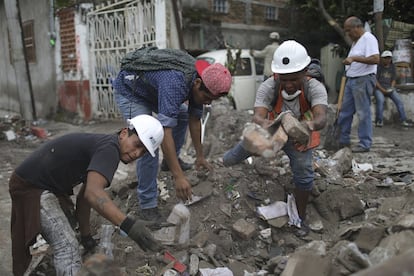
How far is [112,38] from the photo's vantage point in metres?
8.80

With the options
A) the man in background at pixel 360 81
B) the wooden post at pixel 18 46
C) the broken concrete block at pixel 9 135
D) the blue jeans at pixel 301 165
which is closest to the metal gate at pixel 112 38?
the wooden post at pixel 18 46

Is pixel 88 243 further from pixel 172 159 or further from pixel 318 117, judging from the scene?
pixel 318 117

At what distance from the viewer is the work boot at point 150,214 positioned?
340 centimetres

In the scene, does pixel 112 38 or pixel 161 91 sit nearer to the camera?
pixel 161 91

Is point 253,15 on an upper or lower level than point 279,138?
upper

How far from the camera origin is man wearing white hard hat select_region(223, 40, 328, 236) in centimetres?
307

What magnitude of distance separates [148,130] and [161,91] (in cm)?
57

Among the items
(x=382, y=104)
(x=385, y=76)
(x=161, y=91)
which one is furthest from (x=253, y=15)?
(x=161, y=91)

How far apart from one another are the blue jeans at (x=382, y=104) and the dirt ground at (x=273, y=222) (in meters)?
2.56

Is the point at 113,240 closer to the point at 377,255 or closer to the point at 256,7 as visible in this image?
the point at 377,255

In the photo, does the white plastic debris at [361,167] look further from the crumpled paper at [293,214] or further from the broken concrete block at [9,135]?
the broken concrete block at [9,135]

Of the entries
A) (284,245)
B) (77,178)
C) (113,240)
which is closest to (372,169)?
(284,245)

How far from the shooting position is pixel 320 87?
10.4 ft

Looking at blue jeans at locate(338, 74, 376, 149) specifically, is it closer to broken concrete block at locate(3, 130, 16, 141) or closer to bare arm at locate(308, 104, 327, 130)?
bare arm at locate(308, 104, 327, 130)
